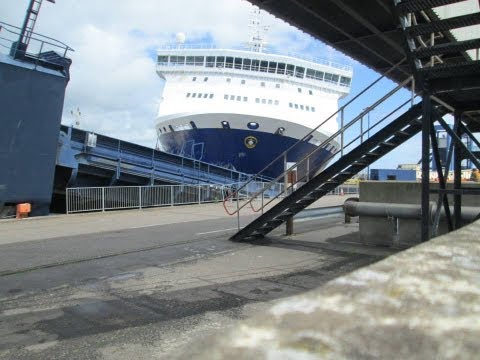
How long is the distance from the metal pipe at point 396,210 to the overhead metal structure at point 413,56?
0.42 meters

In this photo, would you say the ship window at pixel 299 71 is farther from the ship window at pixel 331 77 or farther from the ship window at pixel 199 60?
the ship window at pixel 199 60

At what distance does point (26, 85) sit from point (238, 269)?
11.0 m

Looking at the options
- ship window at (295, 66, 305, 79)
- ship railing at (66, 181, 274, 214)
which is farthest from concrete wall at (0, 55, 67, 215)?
ship window at (295, 66, 305, 79)

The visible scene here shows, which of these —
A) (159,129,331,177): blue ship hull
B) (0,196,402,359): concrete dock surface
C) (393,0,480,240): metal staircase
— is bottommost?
(0,196,402,359): concrete dock surface

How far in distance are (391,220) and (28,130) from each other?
11757 millimetres

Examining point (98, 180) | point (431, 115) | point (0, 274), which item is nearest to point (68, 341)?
point (0, 274)

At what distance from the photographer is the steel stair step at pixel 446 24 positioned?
18.5 ft

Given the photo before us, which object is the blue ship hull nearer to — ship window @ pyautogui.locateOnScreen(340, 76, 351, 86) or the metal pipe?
ship window @ pyautogui.locateOnScreen(340, 76, 351, 86)

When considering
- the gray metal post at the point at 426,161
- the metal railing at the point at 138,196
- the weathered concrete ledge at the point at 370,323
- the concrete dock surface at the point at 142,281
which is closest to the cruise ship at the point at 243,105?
the metal railing at the point at 138,196

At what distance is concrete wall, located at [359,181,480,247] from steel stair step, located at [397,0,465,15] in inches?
165

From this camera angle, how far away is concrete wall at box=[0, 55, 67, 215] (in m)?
14.4

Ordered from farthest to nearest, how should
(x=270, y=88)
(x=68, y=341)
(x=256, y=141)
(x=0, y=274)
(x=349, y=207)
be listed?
(x=270, y=88)
(x=256, y=141)
(x=349, y=207)
(x=0, y=274)
(x=68, y=341)

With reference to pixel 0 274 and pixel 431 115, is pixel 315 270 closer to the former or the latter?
pixel 431 115

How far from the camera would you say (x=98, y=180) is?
20500 millimetres
